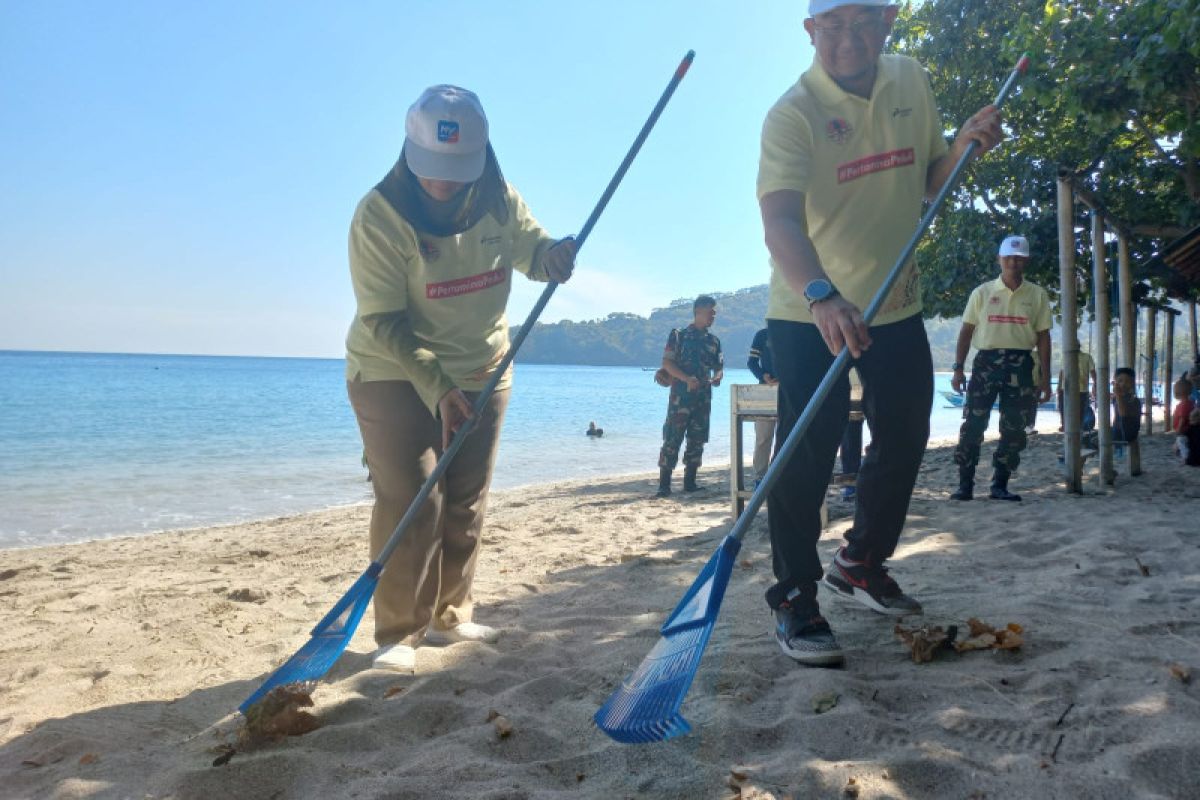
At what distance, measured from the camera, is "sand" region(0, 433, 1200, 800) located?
1787mm

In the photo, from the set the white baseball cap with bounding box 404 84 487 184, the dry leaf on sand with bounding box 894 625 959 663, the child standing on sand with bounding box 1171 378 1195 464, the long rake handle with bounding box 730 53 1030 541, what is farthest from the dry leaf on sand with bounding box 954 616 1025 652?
the child standing on sand with bounding box 1171 378 1195 464

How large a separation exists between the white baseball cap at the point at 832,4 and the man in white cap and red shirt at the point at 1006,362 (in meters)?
4.02

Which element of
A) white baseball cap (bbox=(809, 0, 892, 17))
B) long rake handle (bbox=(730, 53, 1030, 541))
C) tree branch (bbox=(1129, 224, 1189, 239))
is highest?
tree branch (bbox=(1129, 224, 1189, 239))

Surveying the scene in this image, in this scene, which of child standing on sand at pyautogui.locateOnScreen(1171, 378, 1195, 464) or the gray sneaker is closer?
the gray sneaker

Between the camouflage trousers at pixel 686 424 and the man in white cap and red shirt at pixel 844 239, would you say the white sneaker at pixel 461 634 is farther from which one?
the camouflage trousers at pixel 686 424

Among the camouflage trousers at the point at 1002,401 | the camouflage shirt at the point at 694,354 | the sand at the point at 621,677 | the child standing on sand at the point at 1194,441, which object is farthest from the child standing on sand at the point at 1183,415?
the camouflage shirt at the point at 694,354

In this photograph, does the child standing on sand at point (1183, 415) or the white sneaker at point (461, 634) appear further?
the child standing on sand at point (1183, 415)

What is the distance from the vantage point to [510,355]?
301 centimetres

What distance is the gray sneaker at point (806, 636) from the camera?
2357 mm

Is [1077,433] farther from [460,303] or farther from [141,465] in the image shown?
[141,465]

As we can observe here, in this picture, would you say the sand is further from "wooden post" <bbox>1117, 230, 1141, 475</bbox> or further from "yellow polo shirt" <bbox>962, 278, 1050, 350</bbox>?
"wooden post" <bbox>1117, 230, 1141, 475</bbox>

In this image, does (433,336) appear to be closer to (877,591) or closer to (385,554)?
(385,554)

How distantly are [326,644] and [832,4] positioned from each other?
8.23 ft

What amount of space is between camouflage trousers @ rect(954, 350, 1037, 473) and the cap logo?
4.65m
